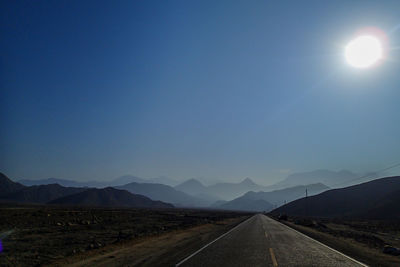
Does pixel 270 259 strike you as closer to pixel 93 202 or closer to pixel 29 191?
pixel 93 202

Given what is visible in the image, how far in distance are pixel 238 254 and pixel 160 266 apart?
439cm

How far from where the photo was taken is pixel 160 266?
404 inches

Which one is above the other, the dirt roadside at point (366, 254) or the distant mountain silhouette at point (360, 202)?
the distant mountain silhouette at point (360, 202)

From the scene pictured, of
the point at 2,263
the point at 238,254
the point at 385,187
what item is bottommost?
the point at 2,263

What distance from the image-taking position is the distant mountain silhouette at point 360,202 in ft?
333

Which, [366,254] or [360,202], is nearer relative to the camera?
[366,254]

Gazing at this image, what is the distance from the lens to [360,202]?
126 m

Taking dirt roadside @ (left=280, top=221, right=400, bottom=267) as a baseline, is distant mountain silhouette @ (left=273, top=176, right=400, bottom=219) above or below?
above

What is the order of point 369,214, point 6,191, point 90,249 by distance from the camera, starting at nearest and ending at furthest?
point 90,249
point 369,214
point 6,191

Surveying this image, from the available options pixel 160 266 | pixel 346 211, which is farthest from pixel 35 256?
pixel 346 211

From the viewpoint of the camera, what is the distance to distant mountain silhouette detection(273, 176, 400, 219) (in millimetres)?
101562

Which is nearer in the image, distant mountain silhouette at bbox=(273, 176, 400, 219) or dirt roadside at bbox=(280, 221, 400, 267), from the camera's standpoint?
dirt roadside at bbox=(280, 221, 400, 267)

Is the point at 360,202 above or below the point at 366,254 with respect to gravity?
above

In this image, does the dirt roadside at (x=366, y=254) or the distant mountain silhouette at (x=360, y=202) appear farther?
the distant mountain silhouette at (x=360, y=202)
